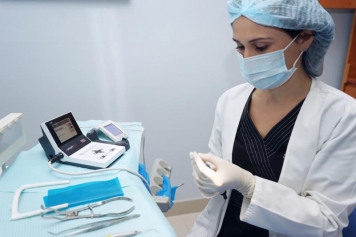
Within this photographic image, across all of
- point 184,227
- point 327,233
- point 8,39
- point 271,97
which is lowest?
point 184,227

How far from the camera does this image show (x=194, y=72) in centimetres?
175

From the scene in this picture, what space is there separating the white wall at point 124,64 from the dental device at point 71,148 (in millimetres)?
620

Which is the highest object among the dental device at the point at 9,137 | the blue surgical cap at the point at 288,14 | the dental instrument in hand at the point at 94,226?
the blue surgical cap at the point at 288,14

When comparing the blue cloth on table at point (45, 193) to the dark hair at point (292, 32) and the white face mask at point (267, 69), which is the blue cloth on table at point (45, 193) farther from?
the dark hair at point (292, 32)

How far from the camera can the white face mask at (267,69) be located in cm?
84

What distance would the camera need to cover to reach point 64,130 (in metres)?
1.01

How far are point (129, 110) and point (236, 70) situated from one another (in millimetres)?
710

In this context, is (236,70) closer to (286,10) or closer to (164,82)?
(164,82)

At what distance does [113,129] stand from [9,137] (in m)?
0.36

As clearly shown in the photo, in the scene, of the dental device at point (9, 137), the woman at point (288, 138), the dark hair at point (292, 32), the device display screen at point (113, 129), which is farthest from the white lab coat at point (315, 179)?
the dental device at point (9, 137)

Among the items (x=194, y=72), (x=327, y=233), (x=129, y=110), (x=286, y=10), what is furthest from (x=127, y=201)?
(x=194, y=72)

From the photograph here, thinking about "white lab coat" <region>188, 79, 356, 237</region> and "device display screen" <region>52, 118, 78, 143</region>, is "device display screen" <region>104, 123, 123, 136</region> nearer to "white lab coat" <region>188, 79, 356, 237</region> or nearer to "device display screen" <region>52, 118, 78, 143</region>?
"device display screen" <region>52, 118, 78, 143</region>

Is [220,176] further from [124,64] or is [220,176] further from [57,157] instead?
[124,64]

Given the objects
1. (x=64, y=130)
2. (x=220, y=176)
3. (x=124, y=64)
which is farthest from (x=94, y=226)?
(x=124, y=64)
